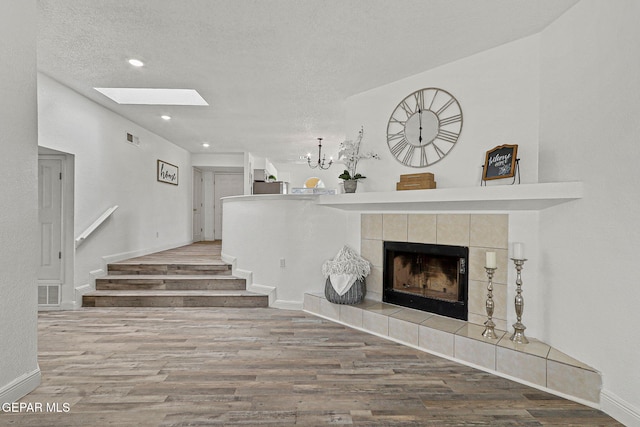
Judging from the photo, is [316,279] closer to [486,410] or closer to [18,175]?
[486,410]

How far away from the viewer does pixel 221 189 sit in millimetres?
8586

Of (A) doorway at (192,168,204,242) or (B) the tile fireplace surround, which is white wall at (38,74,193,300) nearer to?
(A) doorway at (192,168,204,242)

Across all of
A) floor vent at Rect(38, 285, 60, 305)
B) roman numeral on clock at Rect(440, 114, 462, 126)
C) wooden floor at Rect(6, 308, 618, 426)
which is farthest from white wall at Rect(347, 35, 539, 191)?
floor vent at Rect(38, 285, 60, 305)

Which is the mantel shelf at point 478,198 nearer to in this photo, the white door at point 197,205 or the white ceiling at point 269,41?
the white ceiling at point 269,41

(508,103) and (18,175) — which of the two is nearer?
(18,175)

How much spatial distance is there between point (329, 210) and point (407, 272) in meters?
1.19

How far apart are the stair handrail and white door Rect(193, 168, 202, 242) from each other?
11.1 ft

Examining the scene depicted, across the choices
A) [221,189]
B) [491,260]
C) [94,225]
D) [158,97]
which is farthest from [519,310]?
[221,189]

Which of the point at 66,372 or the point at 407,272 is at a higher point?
the point at 407,272

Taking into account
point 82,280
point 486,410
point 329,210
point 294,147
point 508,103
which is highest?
point 294,147

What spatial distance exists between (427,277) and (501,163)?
1.38m

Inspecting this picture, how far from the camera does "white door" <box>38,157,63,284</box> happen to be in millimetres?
3764

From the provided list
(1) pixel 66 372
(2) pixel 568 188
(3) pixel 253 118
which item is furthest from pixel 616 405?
(3) pixel 253 118

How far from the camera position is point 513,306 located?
265 centimetres
